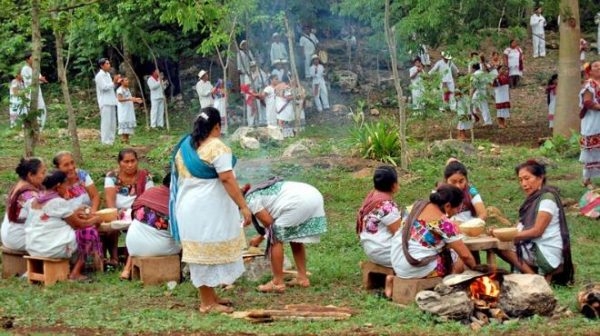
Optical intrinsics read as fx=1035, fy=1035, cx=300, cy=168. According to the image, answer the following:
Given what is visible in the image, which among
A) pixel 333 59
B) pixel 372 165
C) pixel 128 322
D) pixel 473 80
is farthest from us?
pixel 333 59

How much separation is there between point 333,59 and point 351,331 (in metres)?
23.4

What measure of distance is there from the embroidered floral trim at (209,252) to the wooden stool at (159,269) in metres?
0.96

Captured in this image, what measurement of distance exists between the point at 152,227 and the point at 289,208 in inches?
48.4

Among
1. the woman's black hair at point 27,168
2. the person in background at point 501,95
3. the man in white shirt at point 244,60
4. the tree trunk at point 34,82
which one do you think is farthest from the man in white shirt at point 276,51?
the woman's black hair at point 27,168

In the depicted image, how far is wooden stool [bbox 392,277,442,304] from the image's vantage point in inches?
311

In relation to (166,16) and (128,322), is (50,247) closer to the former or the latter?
(128,322)

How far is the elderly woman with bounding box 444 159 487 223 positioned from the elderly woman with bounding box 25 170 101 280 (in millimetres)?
3300

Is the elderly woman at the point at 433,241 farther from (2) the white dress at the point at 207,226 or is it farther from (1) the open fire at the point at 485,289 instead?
(2) the white dress at the point at 207,226

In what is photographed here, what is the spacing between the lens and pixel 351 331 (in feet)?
23.3

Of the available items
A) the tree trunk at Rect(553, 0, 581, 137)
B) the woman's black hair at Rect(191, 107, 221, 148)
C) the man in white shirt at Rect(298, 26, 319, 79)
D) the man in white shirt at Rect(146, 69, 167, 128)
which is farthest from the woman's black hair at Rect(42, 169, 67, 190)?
the man in white shirt at Rect(298, 26, 319, 79)

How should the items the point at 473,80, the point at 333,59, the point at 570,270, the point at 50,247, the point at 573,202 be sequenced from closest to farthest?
the point at 570,270 → the point at 50,247 → the point at 573,202 → the point at 473,80 → the point at 333,59

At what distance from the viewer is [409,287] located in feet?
26.0

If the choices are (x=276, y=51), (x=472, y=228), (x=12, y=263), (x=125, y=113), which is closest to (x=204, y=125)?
(x=472, y=228)

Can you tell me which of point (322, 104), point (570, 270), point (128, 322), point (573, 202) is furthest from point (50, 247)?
point (322, 104)
